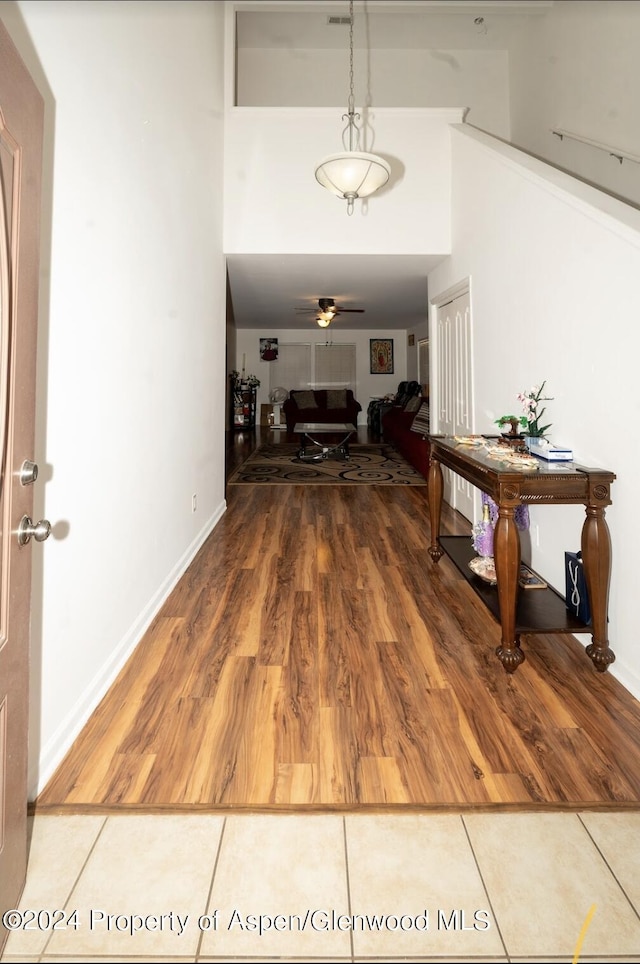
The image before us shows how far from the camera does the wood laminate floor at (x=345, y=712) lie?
4.63 feet

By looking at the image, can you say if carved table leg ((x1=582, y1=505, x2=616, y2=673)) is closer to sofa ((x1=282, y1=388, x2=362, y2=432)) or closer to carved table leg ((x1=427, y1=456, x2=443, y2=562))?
carved table leg ((x1=427, y1=456, x2=443, y2=562))

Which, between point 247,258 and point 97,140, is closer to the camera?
point 97,140

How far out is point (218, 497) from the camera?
14.3 feet

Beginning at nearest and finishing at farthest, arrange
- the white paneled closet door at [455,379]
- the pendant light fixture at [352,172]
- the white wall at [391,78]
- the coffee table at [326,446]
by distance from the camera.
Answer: the pendant light fixture at [352,172], the white paneled closet door at [455,379], the white wall at [391,78], the coffee table at [326,446]

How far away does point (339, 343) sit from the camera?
40.4 feet

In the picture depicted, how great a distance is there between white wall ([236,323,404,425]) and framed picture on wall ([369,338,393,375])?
0.27 ft

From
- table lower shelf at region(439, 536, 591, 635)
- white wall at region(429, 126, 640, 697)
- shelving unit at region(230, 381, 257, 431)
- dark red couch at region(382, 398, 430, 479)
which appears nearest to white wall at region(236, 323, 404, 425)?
shelving unit at region(230, 381, 257, 431)

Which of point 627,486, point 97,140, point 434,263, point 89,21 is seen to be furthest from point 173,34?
point 627,486

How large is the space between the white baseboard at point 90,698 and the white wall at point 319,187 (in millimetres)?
3195

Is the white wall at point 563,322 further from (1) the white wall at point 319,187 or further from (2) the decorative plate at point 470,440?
(1) the white wall at point 319,187

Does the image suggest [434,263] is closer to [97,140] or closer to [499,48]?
[97,140]

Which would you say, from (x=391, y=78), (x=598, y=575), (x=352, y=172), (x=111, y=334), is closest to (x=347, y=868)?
(x=598, y=575)

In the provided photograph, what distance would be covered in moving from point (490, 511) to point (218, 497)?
2.52 metres

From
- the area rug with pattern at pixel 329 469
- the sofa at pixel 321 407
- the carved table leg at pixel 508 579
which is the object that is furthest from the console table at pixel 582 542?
the sofa at pixel 321 407
